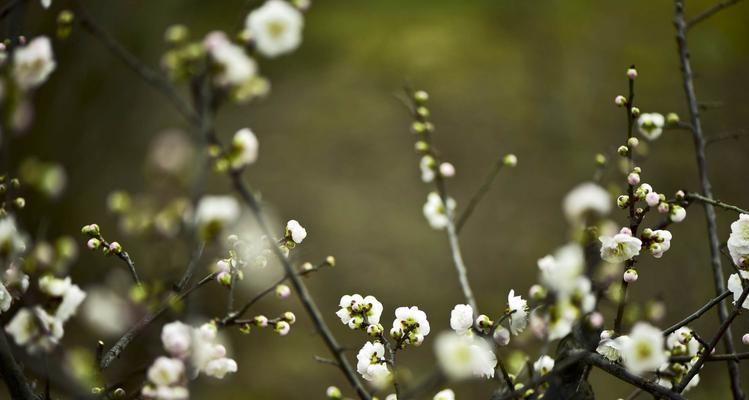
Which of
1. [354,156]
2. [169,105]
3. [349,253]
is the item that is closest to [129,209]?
[349,253]

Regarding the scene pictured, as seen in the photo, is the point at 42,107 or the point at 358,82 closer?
the point at 42,107

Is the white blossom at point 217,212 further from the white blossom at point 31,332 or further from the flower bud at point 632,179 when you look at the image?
the flower bud at point 632,179

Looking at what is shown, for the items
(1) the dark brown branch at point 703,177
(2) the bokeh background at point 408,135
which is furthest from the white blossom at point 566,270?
(2) the bokeh background at point 408,135

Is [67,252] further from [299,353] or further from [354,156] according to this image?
[354,156]

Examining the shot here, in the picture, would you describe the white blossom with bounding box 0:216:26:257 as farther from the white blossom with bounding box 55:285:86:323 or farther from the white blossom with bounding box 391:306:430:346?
the white blossom with bounding box 391:306:430:346

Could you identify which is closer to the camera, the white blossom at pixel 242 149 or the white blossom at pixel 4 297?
the white blossom at pixel 242 149
